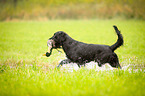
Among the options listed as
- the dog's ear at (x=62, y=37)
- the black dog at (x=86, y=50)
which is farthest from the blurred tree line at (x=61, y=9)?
the dog's ear at (x=62, y=37)

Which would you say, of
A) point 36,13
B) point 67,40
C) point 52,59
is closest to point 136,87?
point 67,40

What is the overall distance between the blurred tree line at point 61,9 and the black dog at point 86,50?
16812 mm

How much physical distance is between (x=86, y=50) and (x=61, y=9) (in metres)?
21.5

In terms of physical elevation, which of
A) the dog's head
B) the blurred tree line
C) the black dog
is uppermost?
the blurred tree line

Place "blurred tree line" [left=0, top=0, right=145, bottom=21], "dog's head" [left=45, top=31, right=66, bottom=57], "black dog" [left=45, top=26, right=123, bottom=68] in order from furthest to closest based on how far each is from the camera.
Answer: "blurred tree line" [left=0, top=0, right=145, bottom=21], "dog's head" [left=45, top=31, right=66, bottom=57], "black dog" [left=45, top=26, right=123, bottom=68]

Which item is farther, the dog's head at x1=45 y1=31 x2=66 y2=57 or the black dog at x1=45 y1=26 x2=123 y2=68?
the dog's head at x1=45 y1=31 x2=66 y2=57

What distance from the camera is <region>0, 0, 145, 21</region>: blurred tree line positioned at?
69.2 feet

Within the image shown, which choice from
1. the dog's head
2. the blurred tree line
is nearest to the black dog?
the dog's head

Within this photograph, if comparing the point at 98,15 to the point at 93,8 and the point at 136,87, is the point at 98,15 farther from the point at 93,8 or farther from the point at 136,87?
the point at 136,87

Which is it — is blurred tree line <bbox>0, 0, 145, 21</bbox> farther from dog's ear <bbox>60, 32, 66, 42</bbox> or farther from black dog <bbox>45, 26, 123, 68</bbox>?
dog's ear <bbox>60, 32, 66, 42</bbox>

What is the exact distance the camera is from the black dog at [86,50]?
13.6 ft

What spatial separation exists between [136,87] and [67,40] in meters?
2.53

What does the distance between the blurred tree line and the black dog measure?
55.2 ft

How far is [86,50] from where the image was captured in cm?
436
